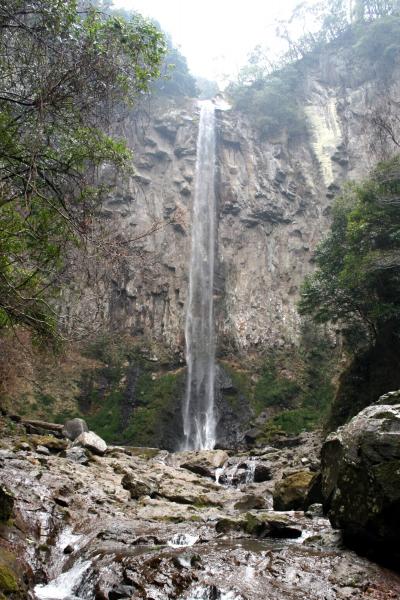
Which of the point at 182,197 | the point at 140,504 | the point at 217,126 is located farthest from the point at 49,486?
the point at 217,126

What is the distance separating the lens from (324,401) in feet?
67.9

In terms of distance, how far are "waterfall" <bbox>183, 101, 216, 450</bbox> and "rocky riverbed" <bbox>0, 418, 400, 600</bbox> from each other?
11363mm

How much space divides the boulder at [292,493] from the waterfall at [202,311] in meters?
12.3

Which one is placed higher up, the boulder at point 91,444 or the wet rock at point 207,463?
the boulder at point 91,444

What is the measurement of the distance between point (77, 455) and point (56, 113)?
820 centimetres

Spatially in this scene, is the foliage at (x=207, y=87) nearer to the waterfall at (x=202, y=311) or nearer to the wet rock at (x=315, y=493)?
the waterfall at (x=202, y=311)

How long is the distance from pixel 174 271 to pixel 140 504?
19.2 metres

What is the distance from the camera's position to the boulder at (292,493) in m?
7.19

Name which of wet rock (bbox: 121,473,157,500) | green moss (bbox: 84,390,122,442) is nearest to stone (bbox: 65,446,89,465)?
wet rock (bbox: 121,473,157,500)

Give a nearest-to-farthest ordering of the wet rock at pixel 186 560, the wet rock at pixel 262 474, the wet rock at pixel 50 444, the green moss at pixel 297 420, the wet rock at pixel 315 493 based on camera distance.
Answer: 1. the wet rock at pixel 186 560
2. the wet rock at pixel 315 493
3. the wet rock at pixel 50 444
4. the wet rock at pixel 262 474
5. the green moss at pixel 297 420

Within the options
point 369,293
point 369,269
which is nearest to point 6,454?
point 369,269

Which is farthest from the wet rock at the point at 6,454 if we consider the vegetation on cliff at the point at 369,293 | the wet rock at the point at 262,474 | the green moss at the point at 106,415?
the green moss at the point at 106,415

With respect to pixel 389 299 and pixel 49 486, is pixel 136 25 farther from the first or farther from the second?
pixel 389 299

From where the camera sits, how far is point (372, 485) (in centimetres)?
412
